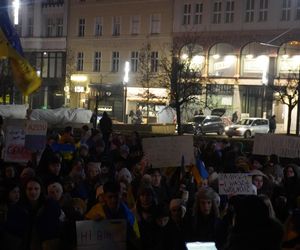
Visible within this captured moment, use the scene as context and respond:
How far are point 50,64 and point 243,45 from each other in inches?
796

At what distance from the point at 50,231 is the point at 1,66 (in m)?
37.5

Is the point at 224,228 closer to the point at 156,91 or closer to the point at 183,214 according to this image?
the point at 183,214

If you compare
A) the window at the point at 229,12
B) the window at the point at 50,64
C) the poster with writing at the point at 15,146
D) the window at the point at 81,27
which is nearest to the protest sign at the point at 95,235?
the poster with writing at the point at 15,146

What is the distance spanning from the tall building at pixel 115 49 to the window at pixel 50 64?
1586 millimetres

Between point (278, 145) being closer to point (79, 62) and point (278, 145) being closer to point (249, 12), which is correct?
point (249, 12)

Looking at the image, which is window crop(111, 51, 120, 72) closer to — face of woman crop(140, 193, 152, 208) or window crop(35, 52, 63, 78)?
window crop(35, 52, 63, 78)

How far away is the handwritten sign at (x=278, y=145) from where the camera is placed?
11750 mm

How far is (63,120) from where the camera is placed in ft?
109

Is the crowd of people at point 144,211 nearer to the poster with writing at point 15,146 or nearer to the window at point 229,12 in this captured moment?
the poster with writing at point 15,146

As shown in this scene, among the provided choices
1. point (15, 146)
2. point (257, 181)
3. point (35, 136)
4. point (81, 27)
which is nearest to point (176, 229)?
point (257, 181)

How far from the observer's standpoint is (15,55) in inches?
461

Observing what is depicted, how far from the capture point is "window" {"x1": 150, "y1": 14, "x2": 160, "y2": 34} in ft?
177

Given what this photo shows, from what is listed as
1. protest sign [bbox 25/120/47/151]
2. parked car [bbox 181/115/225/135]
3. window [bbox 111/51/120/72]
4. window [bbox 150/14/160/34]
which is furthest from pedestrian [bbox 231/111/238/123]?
protest sign [bbox 25/120/47/151]

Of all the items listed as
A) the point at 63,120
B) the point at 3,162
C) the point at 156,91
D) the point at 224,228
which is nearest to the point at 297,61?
A: the point at 156,91
